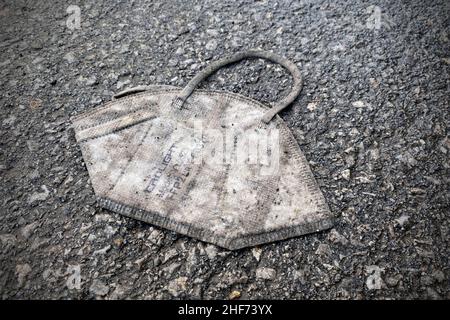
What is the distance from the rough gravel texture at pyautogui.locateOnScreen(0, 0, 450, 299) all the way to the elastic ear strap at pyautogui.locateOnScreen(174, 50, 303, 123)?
0.21 feet

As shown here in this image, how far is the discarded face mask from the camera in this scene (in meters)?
1.77

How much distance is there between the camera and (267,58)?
2.47 meters

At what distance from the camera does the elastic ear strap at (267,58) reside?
85.5 inches

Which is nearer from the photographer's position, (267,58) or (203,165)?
(203,165)

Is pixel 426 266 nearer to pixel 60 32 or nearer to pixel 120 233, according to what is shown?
pixel 120 233

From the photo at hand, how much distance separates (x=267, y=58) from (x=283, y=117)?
525 millimetres

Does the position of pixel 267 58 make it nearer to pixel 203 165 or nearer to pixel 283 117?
pixel 283 117

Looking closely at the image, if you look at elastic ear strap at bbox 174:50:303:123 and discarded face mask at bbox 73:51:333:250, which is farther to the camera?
elastic ear strap at bbox 174:50:303:123

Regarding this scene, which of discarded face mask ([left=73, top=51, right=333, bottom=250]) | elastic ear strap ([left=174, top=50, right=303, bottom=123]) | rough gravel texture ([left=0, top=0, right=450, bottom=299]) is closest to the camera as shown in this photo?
rough gravel texture ([left=0, top=0, right=450, bottom=299])

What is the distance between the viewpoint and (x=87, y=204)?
1.86 meters

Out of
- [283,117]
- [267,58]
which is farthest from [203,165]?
[267,58]

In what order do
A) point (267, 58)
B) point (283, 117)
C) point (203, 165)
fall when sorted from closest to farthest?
point (203, 165)
point (283, 117)
point (267, 58)

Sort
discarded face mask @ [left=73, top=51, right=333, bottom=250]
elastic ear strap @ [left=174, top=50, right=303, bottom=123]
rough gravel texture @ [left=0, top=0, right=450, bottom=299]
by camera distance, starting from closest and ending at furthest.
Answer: rough gravel texture @ [left=0, top=0, right=450, bottom=299]
discarded face mask @ [left=73, top=51, right=333, bottom=250]
elastic ear strap @ [left=174, top=50, right=303, bottom=123]

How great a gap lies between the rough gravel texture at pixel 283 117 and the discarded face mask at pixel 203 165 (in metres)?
0.09
